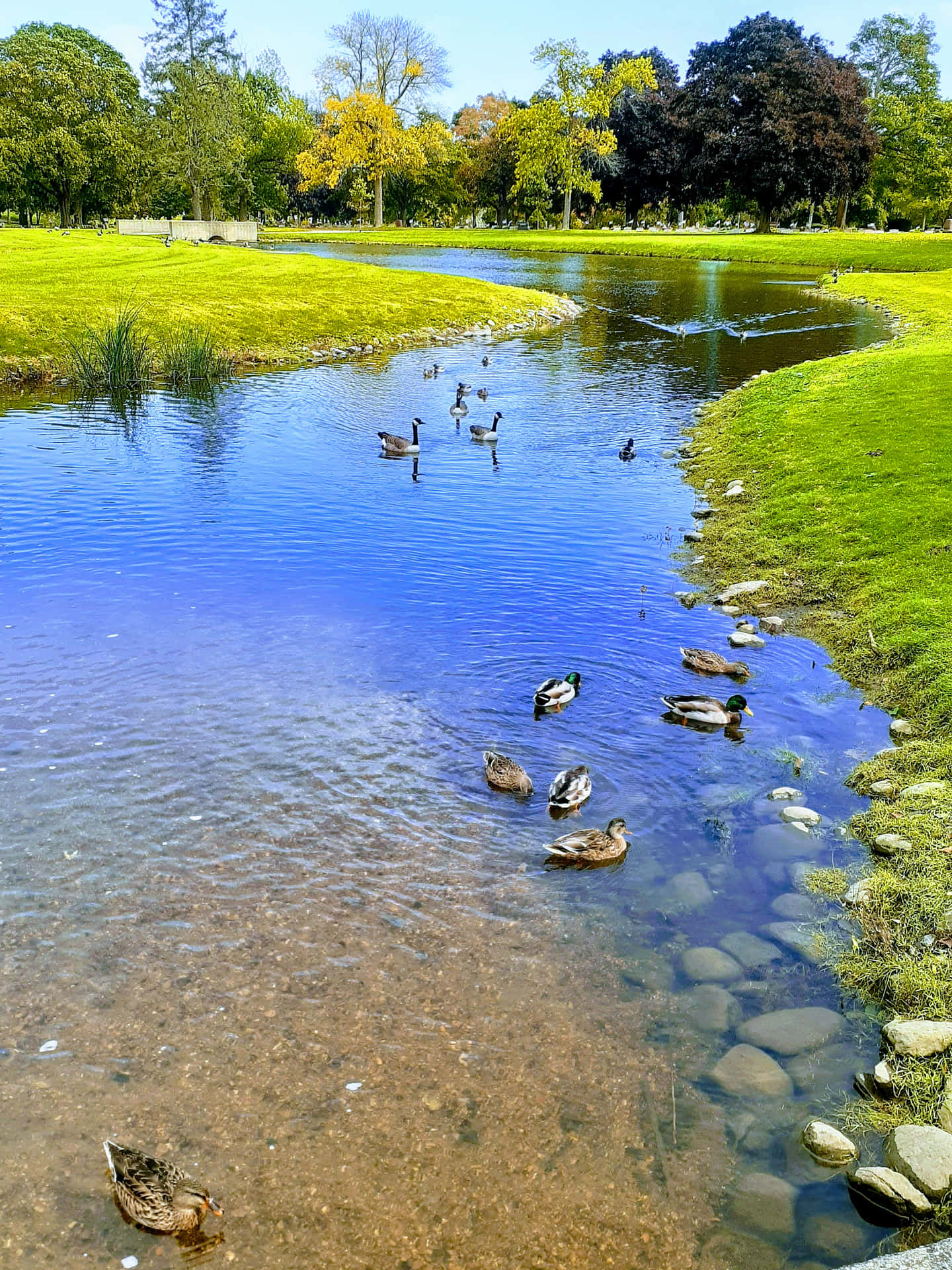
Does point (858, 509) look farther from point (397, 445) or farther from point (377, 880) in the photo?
point (377, 880)

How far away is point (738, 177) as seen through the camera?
351 ft

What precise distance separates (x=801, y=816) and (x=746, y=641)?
14.6ft

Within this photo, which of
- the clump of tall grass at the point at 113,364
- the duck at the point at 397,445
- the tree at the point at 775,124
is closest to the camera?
the duck at the point at 397,445

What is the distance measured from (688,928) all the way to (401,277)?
53.0 m

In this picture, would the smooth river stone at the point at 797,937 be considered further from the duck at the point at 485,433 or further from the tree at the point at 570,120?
the tree at the point at 570,120

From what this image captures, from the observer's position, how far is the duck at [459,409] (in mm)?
28033

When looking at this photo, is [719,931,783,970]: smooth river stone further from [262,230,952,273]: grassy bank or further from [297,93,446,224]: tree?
[297,93,446,224]: tree

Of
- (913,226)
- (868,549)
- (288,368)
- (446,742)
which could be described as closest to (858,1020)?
(446,742)

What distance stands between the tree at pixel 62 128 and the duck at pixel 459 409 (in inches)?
3352

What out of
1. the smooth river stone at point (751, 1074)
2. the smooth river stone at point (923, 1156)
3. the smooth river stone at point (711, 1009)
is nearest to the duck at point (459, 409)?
the smooth river stone at point (711, 1009)

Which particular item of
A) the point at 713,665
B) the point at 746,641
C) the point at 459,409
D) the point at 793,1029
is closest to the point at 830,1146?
the point at 793,1029

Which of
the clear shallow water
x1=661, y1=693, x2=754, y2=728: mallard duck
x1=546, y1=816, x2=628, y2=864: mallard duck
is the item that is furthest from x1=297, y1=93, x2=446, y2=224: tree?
x1=546, y1=816, x2=628, y2=864: mallard duck

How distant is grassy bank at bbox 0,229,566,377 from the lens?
36656 millimetres

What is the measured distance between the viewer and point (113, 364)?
3116 centimetres
